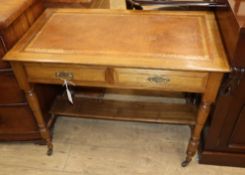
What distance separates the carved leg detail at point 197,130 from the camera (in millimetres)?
1090

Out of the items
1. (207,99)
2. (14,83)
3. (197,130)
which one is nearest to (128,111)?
(197,130)

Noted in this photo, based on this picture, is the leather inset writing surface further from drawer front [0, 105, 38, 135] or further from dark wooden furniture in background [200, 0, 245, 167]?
drawer front [0, 105, 38, 135]

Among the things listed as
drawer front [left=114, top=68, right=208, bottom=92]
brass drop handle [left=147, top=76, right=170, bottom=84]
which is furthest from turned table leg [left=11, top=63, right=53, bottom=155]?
brass drop handle [left=147, top=76, right=170, bottom=84]

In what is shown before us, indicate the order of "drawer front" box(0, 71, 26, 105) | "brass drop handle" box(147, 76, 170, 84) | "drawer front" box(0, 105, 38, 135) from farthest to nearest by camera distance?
"drawer front" box(0, 105, 38, 135) → "drawer front" box(0, 71, 26, 105) → "brass drop handle" box(147, 76, 170, 84)

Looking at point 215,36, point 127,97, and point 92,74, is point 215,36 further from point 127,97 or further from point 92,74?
point 127,97

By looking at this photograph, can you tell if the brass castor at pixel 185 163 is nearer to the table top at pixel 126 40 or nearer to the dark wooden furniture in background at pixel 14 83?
the table top at pixel 126 40

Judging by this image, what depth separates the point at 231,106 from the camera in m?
1.09

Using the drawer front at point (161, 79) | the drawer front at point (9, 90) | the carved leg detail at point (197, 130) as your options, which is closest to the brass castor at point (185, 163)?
the carved leg detail at point (197, 130)

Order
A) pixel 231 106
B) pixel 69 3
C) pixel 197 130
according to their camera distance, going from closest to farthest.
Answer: pixel 231 106 → pixel 197 130 → pixel 69 3

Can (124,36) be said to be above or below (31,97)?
above

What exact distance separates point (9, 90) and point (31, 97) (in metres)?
0.15

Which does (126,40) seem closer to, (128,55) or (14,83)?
(128,55)

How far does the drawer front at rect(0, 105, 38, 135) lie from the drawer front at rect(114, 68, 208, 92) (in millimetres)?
628

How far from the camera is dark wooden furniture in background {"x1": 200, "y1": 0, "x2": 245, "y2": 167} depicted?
2.94 ft
